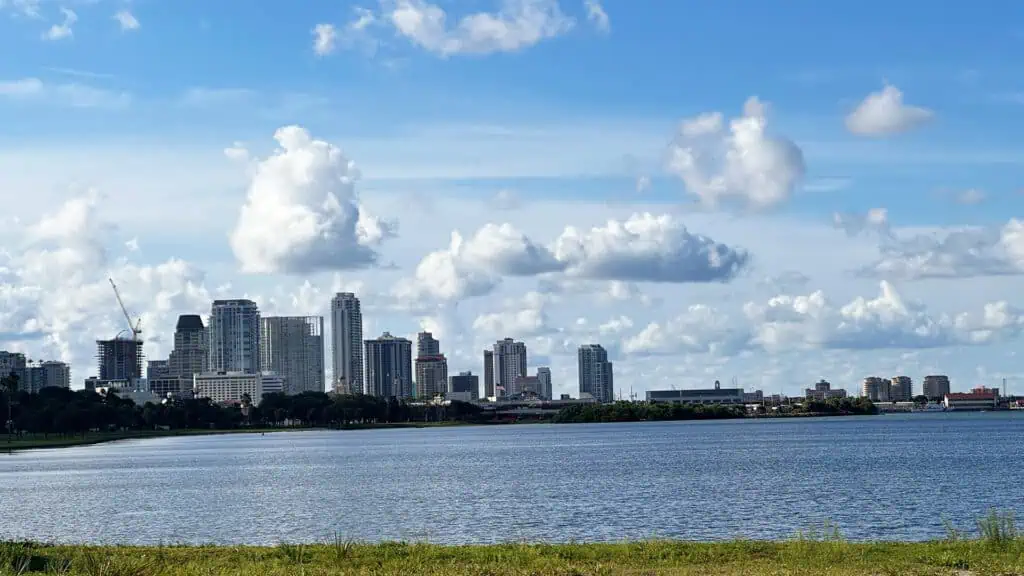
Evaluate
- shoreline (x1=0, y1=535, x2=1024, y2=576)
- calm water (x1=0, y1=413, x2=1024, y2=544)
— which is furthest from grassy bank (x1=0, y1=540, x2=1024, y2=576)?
calm water (x1=0, y1=413, x2=1024, y2=544)

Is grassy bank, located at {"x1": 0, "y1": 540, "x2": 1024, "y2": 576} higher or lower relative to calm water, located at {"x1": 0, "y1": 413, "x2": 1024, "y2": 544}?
higher

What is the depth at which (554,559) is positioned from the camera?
37750mm

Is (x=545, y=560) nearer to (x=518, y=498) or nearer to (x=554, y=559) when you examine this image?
(x=554, y=559)

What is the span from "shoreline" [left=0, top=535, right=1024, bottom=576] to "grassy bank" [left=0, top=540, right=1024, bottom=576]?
0.09 ft

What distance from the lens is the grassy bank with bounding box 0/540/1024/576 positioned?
3444 cm

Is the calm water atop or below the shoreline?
below

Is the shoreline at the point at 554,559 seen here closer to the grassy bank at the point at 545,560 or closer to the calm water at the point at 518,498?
the grassy bank at the point at 545,560

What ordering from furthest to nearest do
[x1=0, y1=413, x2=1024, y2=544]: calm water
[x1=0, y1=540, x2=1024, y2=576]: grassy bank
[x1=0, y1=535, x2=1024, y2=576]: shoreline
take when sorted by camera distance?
[x1=0, y1=413, x2=1024, y2=544]: calm water < [x1=0, y1=535, x2=1024, y2=576]: shoreline < [x1=0, y1=540, x2=1024, y2=576]: grassy bank

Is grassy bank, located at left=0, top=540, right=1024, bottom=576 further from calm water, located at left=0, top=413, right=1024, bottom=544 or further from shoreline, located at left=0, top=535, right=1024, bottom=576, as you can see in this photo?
calm water, located at left=0, top=413, right=1024, bottom=544

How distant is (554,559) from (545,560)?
1.33 ft

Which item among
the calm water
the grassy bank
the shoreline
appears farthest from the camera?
the calm water

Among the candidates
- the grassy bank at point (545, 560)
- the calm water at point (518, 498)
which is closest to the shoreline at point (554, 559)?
the grassy bank at point (545, 560)

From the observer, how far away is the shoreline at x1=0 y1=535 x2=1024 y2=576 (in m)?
34.6

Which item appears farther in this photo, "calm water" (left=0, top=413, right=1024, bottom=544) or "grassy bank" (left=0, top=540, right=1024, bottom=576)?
"calm water" (left=0, top=413, right=1024, bottom=544)
